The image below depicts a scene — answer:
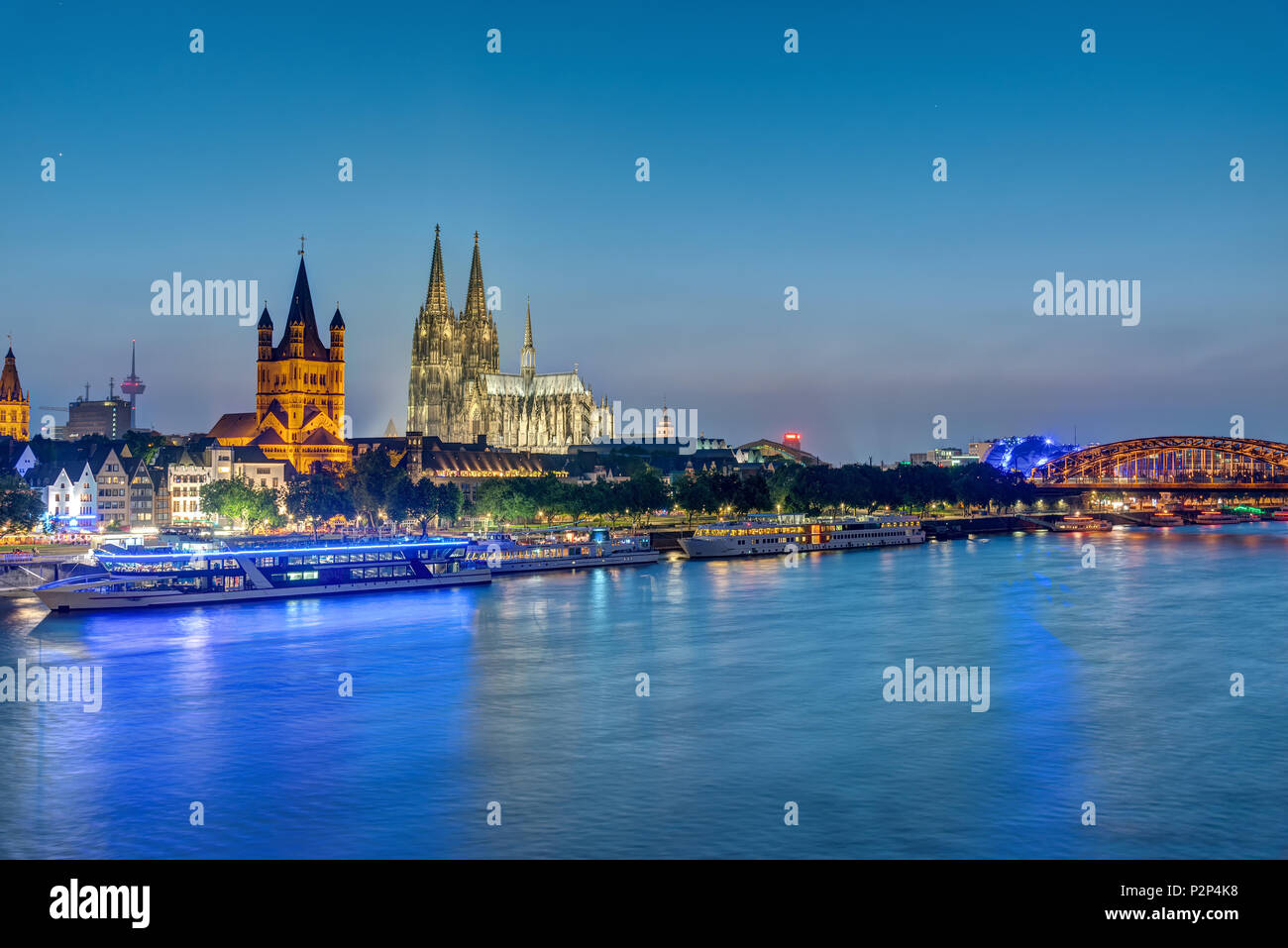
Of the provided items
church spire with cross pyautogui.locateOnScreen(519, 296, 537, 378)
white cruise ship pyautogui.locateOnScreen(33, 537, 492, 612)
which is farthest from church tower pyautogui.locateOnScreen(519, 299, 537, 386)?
white cruise ship pyautogui.locateOnScreen(33, 537, 492, 612)

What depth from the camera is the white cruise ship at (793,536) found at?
83125 millimetres

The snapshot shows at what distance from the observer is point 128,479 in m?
94.2

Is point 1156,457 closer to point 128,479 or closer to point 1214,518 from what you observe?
point 1214,518

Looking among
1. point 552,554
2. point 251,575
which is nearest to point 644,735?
point 251,575

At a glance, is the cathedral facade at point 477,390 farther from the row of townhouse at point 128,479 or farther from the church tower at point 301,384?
the row of townhouse at point 128,479

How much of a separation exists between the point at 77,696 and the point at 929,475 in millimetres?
124296

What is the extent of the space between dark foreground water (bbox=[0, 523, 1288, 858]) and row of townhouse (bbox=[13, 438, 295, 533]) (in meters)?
44.6

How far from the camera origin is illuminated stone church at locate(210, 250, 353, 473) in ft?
384

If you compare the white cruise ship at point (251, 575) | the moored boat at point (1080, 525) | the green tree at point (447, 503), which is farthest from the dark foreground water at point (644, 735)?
the moored boat at point (1080, 525)

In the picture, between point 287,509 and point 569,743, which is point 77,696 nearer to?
point 569,743

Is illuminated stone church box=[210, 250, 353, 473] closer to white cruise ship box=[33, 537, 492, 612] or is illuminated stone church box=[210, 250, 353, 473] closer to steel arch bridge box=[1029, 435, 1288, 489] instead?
white cruise ship box=[33, 537, 492, 612]

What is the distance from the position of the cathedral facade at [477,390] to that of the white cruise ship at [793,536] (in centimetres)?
6291
